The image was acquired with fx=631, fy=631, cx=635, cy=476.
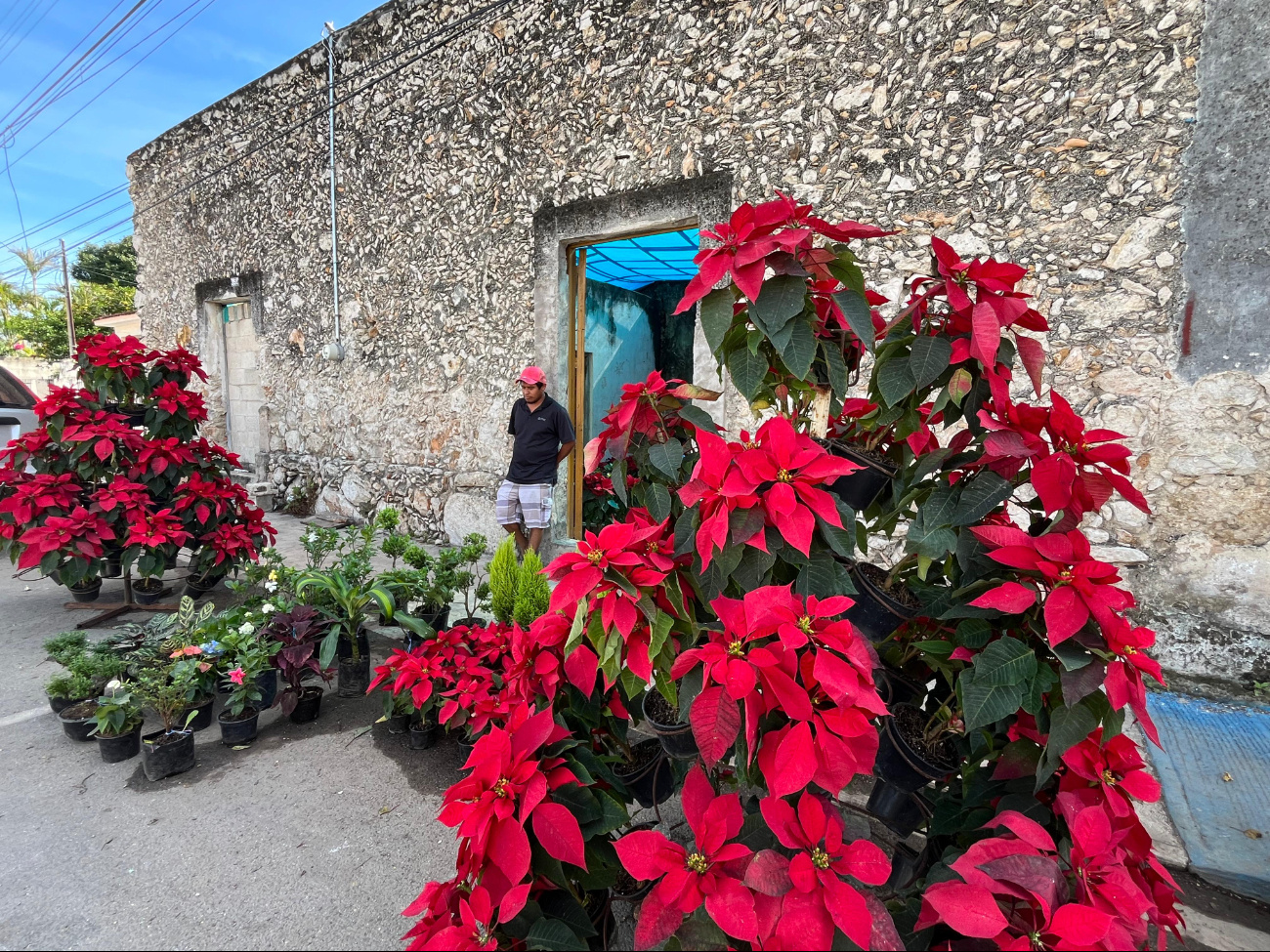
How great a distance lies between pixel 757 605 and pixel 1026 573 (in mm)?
518

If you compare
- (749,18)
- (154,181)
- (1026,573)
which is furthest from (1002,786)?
(154,181)

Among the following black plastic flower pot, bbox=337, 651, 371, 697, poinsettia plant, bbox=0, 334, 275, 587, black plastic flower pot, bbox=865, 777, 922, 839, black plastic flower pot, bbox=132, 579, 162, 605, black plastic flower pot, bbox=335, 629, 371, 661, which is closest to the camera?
black plastic flower pot, bbox=865, 777, 922, 839

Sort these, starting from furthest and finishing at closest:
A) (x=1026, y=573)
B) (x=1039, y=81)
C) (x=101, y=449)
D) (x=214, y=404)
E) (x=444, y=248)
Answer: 1. (x=214, y=404)
2. (x=444, y=248)
3. (x=101, y=449)
4. (x=1039, y=81)
5. (x=1026, y=573)

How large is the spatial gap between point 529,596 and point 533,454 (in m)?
1.80

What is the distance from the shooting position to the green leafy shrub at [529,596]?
2.66 meters

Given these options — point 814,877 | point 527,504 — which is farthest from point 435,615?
point 814,877

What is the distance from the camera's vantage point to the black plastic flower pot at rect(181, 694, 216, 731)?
2.51 m

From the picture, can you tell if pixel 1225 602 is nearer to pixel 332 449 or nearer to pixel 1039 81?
pixel 1039 81

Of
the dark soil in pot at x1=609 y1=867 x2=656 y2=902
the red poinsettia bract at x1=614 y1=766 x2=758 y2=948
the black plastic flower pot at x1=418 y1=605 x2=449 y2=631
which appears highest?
the red poinsettia bract at x1=614 y1=766 x2=758 y2=948

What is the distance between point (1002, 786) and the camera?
3.98 feet

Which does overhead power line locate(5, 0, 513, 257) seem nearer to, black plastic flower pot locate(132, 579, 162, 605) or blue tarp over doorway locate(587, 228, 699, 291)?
blue tarp over doorway locate(587, 228, 699, 291)

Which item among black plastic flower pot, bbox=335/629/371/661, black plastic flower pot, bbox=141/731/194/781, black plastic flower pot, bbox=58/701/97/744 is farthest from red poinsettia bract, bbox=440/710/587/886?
black plastic flower pot, bbox=58/701/97/744

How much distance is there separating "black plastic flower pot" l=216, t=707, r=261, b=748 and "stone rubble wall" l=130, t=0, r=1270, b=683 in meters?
2.59

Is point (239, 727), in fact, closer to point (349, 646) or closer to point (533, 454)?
point (349, 646)
